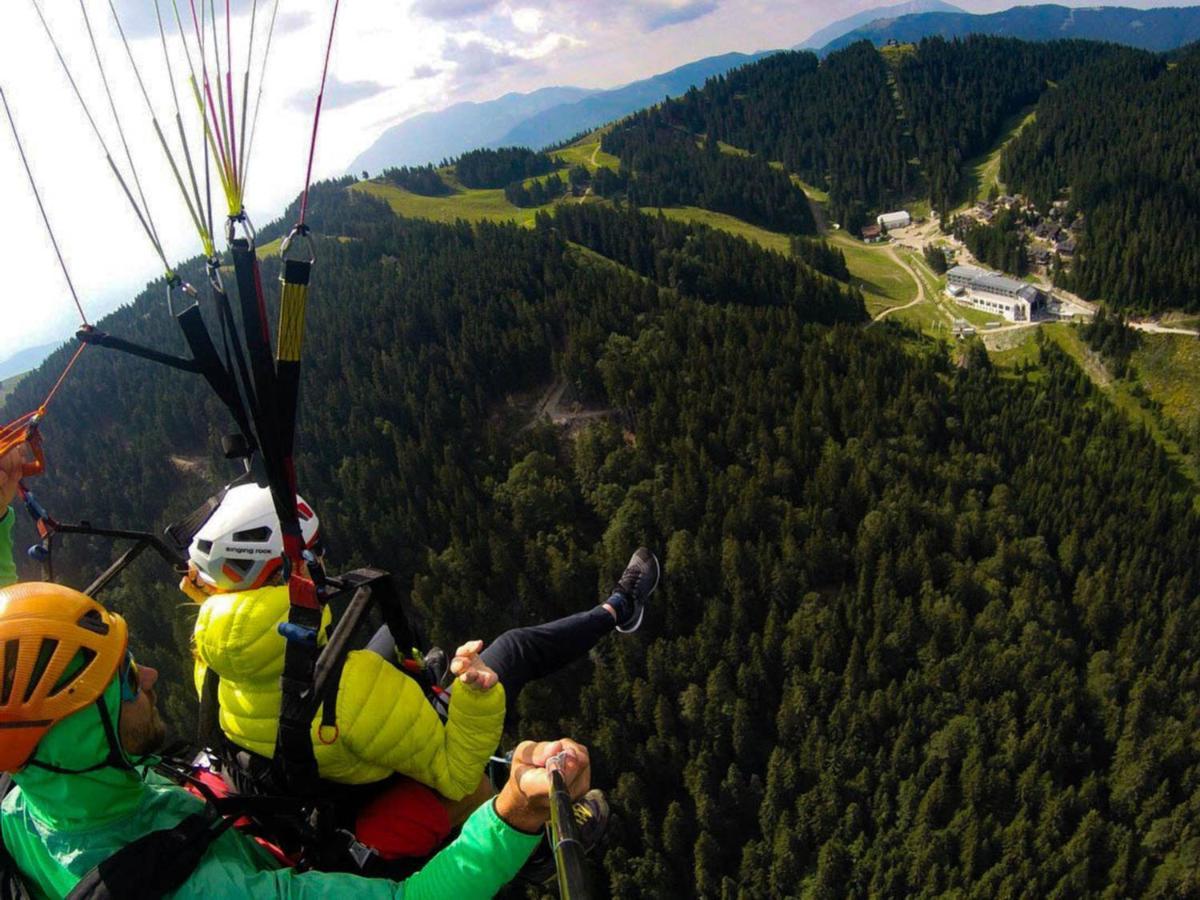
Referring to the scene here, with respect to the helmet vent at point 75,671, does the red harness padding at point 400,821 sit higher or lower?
lower

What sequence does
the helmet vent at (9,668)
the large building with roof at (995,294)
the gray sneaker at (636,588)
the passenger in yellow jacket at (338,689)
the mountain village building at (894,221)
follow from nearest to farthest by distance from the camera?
the helmet vent at (9,668) → the passenger in yellow jacket at (338,689) → the gray sneaker at (636,588) → the large building with roof at (995,294) → the mountain village building at (894,221)

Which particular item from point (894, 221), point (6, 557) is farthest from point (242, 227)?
point (894, 221)

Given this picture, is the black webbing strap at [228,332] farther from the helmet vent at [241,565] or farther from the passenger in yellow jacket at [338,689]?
the helmet vent at [241,565]

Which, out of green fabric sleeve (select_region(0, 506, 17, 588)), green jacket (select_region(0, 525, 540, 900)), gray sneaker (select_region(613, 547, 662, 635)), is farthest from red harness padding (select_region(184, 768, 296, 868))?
gray sneaker (select_region(613, 547, 662, 635))

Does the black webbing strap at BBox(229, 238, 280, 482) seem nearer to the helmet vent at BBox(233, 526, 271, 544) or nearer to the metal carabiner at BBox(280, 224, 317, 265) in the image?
the metal carabiner at BBox(280, 224, 317, 265)

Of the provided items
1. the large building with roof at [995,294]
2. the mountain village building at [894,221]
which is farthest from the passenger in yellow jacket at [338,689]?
the mountain village building at [894,221]

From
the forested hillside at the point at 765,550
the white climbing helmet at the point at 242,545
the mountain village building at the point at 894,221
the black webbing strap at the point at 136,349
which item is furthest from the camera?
the mountain village building at the point at 894,221
